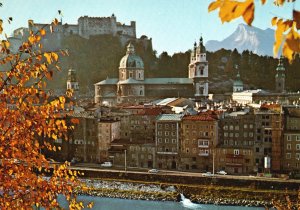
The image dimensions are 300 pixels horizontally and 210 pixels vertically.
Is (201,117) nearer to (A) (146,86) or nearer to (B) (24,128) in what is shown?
(A) (146,86)

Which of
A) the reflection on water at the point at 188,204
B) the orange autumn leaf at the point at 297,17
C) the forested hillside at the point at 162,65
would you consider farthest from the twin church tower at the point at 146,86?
the orange autumn leaf at the point at 297,17

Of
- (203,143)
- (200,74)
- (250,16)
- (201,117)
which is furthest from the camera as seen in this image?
(200,74)

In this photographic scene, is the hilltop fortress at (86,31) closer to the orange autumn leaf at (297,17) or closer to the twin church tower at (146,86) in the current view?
the twin church tower at (146,86)

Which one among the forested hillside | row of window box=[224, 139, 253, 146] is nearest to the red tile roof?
row of window box=[224, 139, 253, 146]

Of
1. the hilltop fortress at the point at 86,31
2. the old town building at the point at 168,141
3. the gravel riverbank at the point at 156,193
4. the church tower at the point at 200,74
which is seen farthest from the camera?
the hilltop fortress at the point at 86,31

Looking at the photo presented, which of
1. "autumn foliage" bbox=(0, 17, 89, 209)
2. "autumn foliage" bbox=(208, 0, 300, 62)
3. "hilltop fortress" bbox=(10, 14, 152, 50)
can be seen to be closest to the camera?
"autumn foliage" bbox=(208, 0, 300, 62)

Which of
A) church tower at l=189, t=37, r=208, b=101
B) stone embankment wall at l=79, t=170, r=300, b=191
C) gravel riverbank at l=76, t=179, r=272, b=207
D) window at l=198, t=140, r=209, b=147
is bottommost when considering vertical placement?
gravel riverbank at l=76, t=179, r=272, b=207

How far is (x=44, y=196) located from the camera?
3793mm

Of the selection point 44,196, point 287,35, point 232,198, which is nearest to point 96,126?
point 232,198

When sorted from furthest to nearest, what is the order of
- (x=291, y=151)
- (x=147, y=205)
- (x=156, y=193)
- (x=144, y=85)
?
(x=144, y=85) → (x=291, y=151) → (x=156, y=193) → (x=147, y=205)

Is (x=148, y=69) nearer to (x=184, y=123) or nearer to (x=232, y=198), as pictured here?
(x=184, y=123)

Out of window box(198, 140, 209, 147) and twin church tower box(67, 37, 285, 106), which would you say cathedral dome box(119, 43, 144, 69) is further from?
window box(198, 140, 209, 147)

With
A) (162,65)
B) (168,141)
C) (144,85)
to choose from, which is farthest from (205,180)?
(162,65)

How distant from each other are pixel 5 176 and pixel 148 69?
2565 inches
